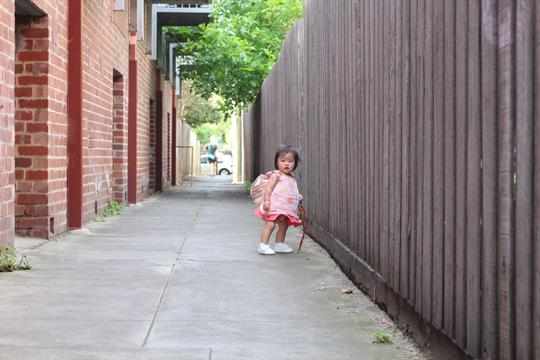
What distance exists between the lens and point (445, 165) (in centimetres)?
321

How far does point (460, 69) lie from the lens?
2.99 m

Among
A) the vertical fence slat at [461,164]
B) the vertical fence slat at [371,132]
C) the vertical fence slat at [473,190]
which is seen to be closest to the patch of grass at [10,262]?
the vertical fence slat at [371,132]

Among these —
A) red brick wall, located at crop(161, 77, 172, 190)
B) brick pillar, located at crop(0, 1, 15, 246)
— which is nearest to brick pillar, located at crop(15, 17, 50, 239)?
brick pillar, located at crop(0, 1, 15, 246)

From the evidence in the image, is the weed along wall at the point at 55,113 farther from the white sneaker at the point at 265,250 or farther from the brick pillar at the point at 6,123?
the white sneaker at the point at 265,250

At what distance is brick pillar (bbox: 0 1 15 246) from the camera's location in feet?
19.6

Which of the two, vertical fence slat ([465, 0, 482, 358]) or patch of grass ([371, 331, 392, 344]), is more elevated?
vertical fence slat ([465, 0, 482, 358])

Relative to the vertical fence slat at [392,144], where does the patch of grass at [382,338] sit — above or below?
→ below

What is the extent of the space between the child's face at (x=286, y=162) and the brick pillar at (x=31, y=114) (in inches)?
100

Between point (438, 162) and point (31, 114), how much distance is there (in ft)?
17.9

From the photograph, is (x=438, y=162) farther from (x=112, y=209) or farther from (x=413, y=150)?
(x=112, y=209)

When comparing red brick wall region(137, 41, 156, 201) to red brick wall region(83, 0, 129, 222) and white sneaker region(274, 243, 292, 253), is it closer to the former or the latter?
red brick wall region(83, 0, 129, 222)

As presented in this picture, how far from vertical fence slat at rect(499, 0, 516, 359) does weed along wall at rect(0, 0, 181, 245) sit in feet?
15.0

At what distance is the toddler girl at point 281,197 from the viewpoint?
7.12 meters

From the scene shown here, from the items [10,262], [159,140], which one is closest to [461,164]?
[10,262]
